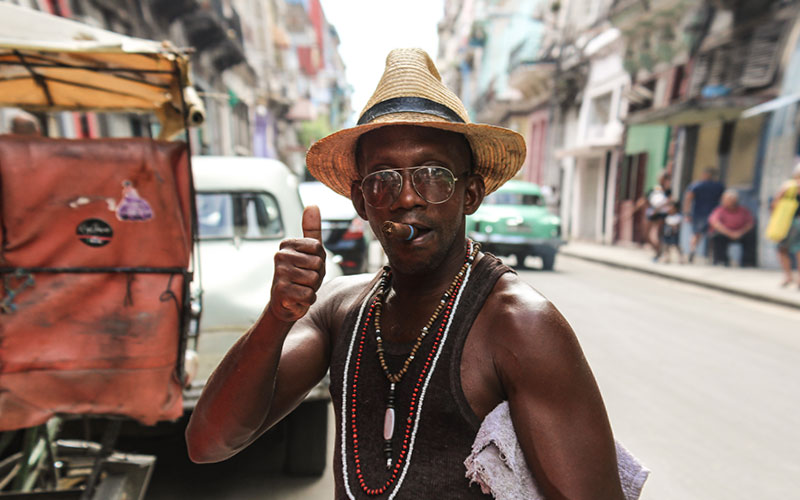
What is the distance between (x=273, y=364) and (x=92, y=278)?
177 cm

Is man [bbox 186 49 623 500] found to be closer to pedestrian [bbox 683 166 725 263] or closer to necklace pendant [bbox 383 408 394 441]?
necklace pendant [bbox 383 408 394 441]

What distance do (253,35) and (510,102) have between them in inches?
537

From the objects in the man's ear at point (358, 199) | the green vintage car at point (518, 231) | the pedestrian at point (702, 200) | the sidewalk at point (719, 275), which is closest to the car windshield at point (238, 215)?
the man's ear at point (358, 199)

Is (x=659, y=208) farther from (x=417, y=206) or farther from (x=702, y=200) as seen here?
(x=417, y=206)

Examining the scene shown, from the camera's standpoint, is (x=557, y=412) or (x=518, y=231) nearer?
(x=557, y=412)

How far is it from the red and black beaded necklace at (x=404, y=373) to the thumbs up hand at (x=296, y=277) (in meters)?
0.27

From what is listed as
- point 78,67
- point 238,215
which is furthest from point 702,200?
point 78,67

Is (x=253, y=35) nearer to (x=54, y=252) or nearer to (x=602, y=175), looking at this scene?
(x=602, y=175)

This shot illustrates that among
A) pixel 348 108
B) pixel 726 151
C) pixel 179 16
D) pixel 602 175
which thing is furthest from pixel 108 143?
pixel 348 108

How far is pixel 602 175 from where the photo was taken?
784 inches

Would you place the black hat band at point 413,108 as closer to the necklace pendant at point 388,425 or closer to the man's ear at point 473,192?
the man's ear at point 473,192

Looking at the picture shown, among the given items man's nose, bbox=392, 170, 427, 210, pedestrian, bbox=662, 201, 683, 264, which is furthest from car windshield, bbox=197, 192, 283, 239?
pedestrian, bbox=662, 201, 683, 264

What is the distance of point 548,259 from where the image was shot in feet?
38.8

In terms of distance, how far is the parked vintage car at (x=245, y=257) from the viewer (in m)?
3.17
